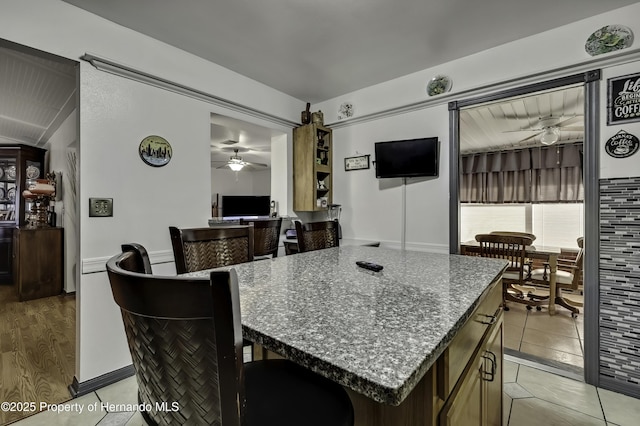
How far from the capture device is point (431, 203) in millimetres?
2738

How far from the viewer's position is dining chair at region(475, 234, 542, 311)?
10.2ft

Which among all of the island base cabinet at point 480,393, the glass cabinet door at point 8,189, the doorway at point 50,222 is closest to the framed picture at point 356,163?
the island base cabinet at point 480,393

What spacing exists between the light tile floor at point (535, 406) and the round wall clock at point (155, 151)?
1.56 m

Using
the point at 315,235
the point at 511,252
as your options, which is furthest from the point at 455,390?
the point at 511,252

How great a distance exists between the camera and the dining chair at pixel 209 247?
51.6 inches

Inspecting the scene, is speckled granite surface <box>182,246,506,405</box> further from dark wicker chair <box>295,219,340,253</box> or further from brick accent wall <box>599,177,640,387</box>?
brick accent wall <box>599,177,640,387</box>

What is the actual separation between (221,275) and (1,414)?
2.34m

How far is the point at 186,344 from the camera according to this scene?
453 mm

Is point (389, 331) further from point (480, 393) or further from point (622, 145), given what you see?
point (622, 145)

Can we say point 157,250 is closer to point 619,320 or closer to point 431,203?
point 431,203

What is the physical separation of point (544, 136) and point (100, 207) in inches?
181

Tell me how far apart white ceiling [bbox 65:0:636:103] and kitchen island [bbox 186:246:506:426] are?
66.0 inches

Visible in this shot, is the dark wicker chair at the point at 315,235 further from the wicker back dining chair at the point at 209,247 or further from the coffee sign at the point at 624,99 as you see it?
the coffee sign at the point at 624,99

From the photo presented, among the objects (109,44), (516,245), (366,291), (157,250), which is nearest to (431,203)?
(516,245)
